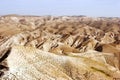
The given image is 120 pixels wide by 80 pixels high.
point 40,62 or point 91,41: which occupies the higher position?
point 40,62

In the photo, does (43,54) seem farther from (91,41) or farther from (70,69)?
(91,41)

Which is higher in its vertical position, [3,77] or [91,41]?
[3,77]

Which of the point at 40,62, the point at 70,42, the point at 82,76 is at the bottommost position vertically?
the point at 70,42

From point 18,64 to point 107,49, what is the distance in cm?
6995

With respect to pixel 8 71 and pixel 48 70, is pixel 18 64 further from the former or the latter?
pixel 48 70

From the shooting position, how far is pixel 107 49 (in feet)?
319

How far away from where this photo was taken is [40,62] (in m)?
33.0

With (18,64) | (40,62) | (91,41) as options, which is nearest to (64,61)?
(40,62)

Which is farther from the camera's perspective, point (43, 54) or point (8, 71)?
point (43, 54)

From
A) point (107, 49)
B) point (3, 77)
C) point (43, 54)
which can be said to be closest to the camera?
point (3, 77)

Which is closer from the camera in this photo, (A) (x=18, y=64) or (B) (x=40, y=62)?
(A) (x=18, y=64)

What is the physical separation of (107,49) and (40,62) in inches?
2624

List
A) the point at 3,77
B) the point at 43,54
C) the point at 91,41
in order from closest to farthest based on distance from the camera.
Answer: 1. the point at 3,77
2. the point at 43,54
3. the point at 91,41

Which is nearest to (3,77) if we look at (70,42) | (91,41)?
(91,41)
